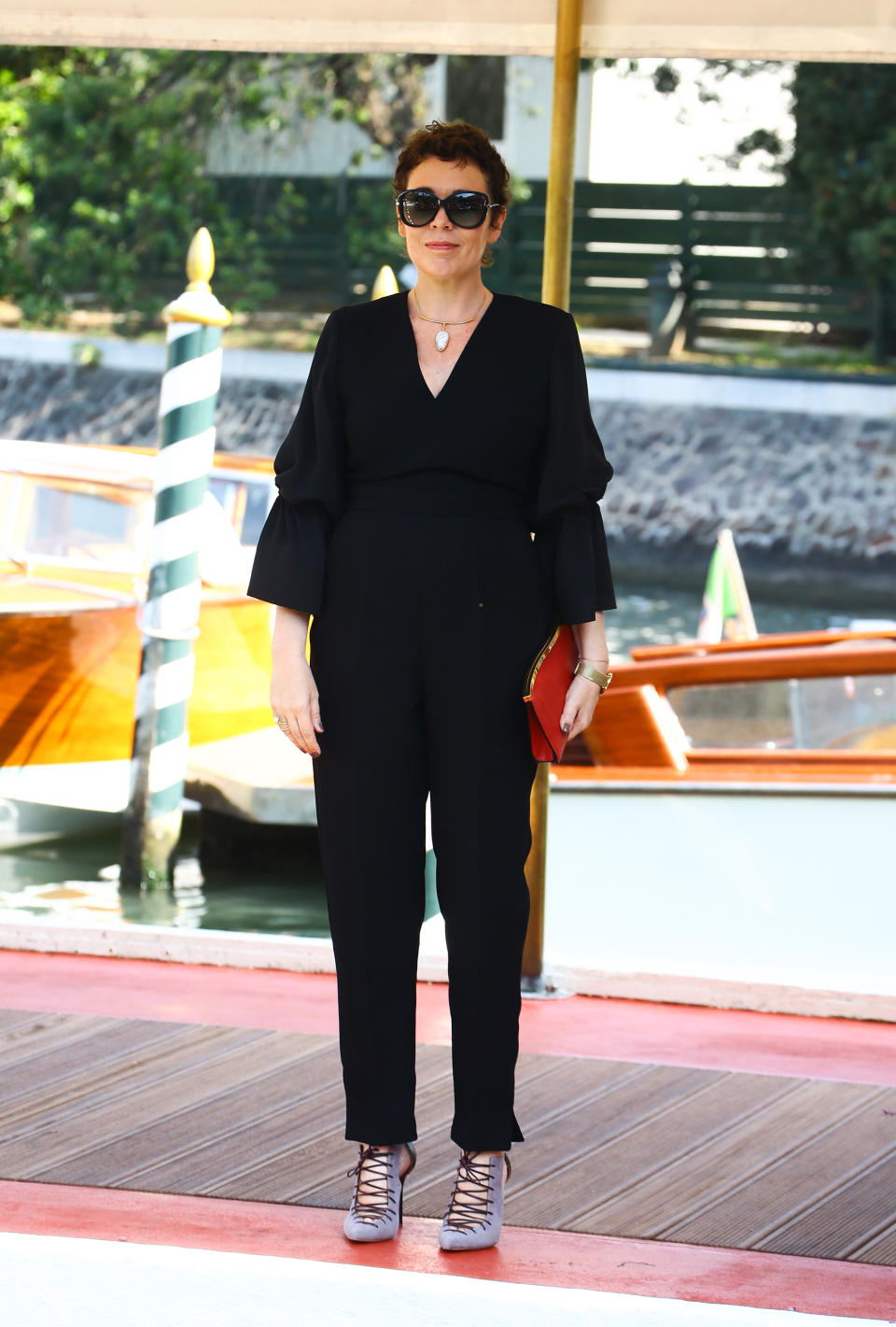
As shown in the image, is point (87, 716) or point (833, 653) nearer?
point (87, 716)

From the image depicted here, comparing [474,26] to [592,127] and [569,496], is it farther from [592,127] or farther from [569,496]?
[569,496]

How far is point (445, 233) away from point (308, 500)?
1.13 ft

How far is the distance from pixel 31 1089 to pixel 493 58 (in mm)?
2707

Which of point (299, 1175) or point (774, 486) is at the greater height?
point (774, 486)

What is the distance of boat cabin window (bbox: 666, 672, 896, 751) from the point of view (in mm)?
3920

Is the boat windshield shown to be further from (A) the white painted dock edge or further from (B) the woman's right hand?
(B) the woman's right hand

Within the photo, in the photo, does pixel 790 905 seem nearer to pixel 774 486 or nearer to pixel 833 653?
pixel 833 653

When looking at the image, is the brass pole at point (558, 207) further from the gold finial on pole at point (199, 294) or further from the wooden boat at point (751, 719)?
the wooden boat at point (751, 719)

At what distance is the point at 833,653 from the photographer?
3926 millimetres

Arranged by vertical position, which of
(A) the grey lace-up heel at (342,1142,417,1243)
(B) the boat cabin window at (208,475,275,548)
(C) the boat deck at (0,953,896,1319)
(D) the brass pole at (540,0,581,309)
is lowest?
(C) the boat deck at (0,953,896,1319)

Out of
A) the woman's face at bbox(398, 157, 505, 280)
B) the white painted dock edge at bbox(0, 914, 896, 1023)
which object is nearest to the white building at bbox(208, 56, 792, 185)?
the woman's face at bbox(398, 157, 505, 280)

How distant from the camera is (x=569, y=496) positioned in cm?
170

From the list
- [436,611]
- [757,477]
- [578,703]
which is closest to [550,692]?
[578,703]

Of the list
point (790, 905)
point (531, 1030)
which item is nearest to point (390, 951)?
point (531, 1030)
